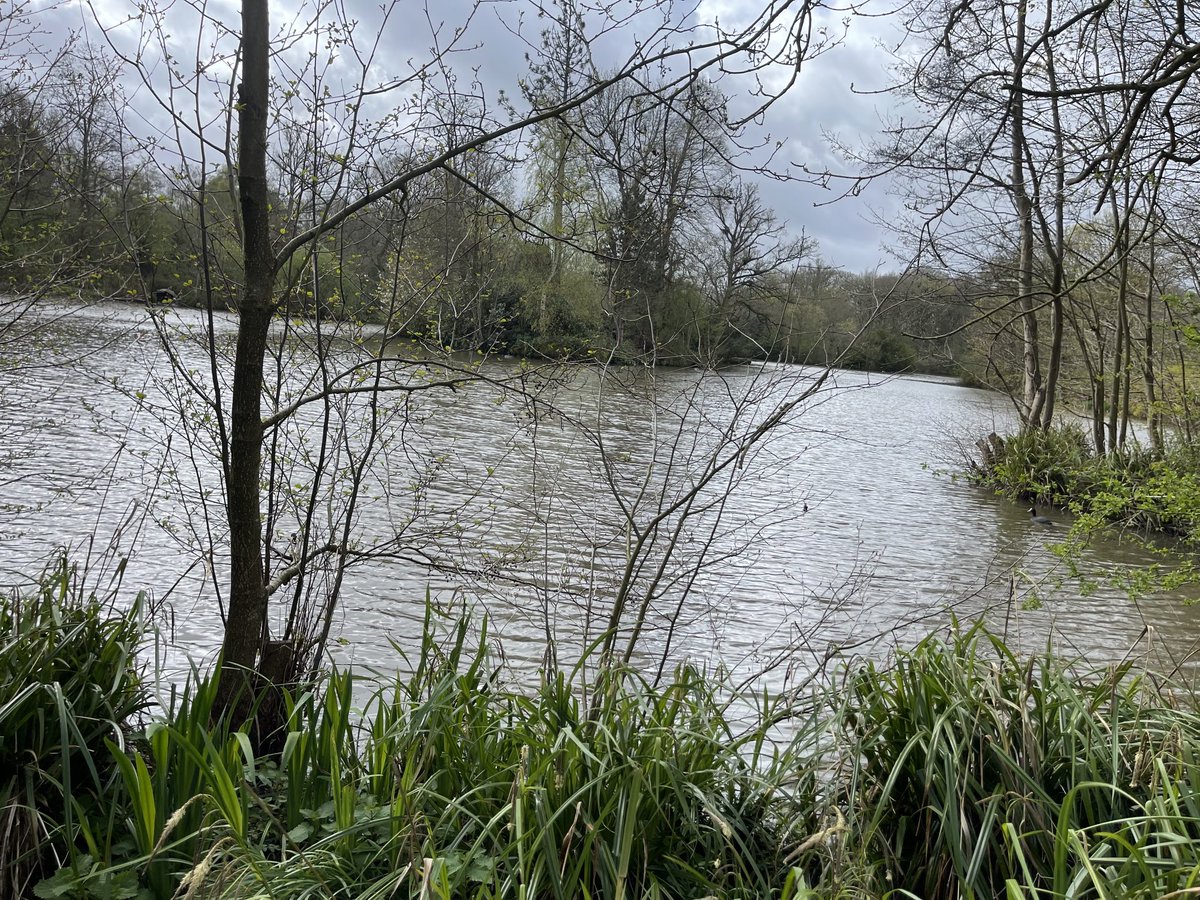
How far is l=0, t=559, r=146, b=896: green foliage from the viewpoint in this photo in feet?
7.77

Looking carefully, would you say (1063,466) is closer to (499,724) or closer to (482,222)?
(482,222)

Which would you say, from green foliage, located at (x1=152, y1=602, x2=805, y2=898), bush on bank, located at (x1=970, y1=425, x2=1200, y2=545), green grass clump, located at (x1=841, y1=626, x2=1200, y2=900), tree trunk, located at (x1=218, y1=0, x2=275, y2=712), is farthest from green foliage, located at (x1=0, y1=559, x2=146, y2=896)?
bush on bank, located at (x1=970, y1=425, x2=1200, y2=545)

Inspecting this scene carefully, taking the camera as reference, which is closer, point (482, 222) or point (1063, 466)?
point (482, 222)

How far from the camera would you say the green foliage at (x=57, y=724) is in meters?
2.37

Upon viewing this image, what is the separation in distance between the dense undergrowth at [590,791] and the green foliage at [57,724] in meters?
0.01

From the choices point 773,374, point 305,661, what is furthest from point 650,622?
point 305,661

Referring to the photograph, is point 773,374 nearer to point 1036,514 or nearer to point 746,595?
point 746,595

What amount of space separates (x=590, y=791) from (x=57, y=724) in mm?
1570

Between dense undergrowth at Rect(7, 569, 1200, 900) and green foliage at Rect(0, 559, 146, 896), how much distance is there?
0.01m

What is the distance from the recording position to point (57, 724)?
8.68 ft

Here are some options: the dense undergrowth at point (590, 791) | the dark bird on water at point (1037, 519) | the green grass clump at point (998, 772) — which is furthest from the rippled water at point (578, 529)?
the dense undergrowth at point (590, 791)

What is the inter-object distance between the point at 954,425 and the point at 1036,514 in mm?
12482

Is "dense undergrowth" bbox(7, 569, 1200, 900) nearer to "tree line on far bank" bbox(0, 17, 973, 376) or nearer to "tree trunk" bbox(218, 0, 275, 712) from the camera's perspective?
"tree trunk" bbox(218, 0, 275, 712)

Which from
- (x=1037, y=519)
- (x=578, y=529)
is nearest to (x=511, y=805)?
(x=578, y=529)
